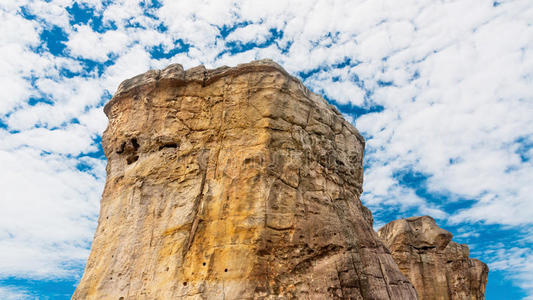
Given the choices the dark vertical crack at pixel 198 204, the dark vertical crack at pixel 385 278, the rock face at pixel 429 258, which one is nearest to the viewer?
the dark vertical crack at pixel 198 204

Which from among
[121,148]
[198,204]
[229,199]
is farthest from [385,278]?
[121,148]

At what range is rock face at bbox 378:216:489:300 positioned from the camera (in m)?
30.1

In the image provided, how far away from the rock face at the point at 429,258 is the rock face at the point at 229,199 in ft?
47.5

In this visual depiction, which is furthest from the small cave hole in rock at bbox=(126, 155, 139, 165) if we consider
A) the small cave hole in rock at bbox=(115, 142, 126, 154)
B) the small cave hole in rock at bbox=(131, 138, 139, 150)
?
the small cave hole in rock at bbox=(115, 142, 126, 154)

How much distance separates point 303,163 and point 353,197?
3.38m

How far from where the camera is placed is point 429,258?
1200 inches

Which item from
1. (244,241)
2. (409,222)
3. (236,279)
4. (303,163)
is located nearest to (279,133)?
(303,163)

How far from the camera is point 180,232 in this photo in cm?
1398

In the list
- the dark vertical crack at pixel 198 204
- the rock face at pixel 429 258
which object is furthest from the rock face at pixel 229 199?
the rock face at pixel 429 258

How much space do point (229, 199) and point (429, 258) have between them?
21571mm

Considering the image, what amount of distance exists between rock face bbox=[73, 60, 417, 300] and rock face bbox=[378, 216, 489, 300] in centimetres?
1447

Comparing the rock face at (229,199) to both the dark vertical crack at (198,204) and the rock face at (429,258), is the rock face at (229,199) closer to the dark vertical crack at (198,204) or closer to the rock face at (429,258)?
the dark vertical crack at (198,204)

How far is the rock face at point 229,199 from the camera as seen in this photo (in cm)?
1340

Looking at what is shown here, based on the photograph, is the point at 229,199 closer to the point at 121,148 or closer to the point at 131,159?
the point at 131,159
